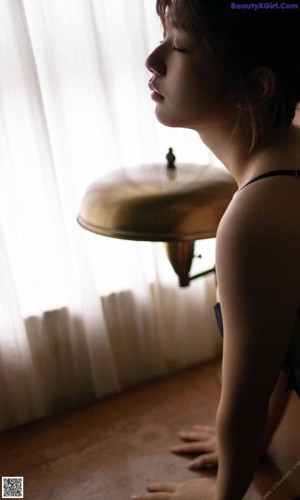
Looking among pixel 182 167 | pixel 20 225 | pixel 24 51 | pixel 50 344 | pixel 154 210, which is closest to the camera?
pixel 154 210

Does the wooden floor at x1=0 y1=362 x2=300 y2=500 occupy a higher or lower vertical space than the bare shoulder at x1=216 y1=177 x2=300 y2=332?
lower

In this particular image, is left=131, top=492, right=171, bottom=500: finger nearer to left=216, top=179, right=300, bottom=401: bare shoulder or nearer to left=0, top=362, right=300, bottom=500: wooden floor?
left=0, top=362, right=300, bottom=500: wooden floor

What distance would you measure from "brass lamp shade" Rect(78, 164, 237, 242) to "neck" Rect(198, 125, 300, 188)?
95 mm

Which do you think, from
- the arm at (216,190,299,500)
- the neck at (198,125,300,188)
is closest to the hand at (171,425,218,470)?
the arm at (216,190,299,500)

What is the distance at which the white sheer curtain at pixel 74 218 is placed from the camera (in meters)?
1.10

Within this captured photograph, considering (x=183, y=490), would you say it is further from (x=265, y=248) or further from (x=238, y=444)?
(x=265, y=248)

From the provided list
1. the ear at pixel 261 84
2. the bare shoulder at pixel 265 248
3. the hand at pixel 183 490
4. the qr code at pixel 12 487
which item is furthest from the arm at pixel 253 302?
the qr code at pixel 12 487

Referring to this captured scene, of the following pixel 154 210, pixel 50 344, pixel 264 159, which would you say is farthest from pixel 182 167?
pixel 50 344

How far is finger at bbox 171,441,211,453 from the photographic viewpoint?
1.11 meters

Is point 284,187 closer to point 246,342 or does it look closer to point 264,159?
point 264,159

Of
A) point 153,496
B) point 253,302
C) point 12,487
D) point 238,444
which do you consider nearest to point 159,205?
point 253,302

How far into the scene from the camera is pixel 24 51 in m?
1.06

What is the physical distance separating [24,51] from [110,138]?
0.28 m

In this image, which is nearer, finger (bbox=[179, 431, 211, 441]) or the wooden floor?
the wooden floor
